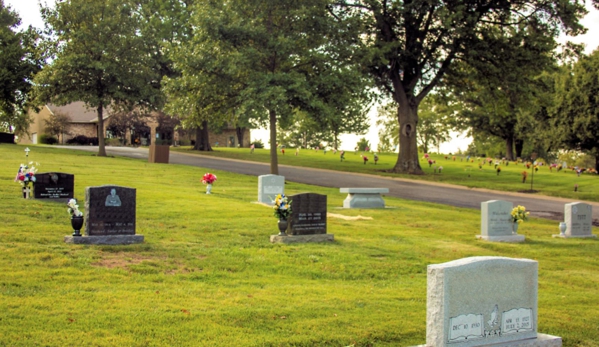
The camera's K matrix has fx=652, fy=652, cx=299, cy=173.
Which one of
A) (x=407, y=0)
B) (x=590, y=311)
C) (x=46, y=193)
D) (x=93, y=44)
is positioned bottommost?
(x=590, y=311)

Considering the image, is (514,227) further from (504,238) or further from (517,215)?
(504,238)

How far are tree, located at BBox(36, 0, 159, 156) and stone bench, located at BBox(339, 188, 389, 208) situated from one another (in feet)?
77.1

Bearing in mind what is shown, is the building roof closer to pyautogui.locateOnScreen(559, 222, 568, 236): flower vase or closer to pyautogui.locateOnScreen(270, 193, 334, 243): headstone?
pyautogui.locateOnScreen(559, 222, 568, 236): flower vase

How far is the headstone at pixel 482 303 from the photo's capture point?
6.83 meters

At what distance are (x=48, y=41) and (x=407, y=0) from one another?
2362cm

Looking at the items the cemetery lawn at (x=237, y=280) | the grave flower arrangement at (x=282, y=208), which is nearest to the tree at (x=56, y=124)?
the cemetery lawn at (x=237, y=280)

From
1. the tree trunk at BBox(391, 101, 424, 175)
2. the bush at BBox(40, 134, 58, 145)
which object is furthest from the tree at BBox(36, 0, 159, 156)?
the bush at BBox(40, 134, 58, 145)

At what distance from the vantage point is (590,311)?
10641 mm

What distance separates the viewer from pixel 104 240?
13.1m

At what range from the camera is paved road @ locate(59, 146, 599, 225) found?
28578 millimetres

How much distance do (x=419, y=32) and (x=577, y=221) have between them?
23.6 meters

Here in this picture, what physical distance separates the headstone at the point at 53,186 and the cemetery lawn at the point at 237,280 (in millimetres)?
592

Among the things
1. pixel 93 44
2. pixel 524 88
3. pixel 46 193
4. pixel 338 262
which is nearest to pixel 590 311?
pixel 338 262

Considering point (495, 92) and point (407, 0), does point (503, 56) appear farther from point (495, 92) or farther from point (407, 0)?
point (407, 0)
